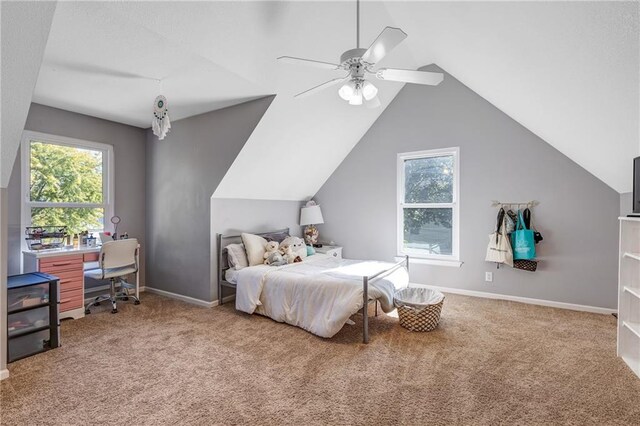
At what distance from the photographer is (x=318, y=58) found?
3146 mm

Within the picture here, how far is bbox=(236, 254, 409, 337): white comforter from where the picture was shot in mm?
2875

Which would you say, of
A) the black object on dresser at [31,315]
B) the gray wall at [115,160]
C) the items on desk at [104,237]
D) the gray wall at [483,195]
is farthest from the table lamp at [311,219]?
the black object on dresser at [31,315]

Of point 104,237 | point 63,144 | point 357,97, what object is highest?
point 357,97

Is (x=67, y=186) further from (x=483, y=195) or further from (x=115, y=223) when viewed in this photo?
(x=483, y=195)

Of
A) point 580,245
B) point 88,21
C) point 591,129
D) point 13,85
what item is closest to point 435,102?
point 591,129

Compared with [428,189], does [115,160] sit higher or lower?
higher

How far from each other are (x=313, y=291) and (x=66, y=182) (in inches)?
135

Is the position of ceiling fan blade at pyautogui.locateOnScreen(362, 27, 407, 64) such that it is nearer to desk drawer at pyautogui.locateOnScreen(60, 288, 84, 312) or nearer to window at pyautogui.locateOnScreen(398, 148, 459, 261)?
window at pyautogui.locateOnScreen(398, 148, 459, 261)

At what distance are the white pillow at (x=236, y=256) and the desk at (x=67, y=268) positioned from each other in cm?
151

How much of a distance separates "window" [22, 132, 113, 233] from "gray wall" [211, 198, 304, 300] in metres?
1.60

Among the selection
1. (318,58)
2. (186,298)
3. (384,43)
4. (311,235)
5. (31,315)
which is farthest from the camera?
(311,235)

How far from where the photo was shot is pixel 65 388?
213 centimetres

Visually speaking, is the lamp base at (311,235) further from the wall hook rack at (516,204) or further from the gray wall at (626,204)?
the gray wall at (626,204)

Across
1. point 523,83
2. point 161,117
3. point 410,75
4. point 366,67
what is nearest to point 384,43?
point 366,67
